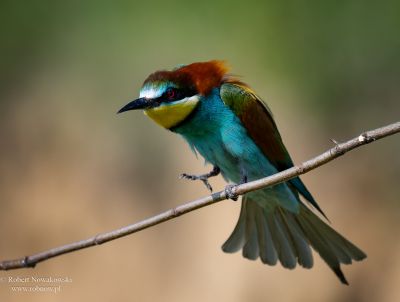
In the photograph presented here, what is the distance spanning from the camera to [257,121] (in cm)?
264

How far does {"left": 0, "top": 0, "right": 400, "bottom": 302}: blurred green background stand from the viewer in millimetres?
3227

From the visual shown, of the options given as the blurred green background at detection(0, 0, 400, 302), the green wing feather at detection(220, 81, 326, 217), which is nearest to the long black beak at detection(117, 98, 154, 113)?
the green wing feather at detection(220, 81, 326, 217)

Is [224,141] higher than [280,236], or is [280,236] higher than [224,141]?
[224,141]

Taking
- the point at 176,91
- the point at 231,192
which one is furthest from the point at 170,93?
the point at 231,192

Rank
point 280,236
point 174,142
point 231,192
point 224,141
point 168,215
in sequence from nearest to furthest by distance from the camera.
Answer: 1. point 168,215
2. point 231,192
3. point 224,141
4. point 280,236
5. point 174,142

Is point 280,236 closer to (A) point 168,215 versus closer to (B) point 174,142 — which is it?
(B) point 174,142

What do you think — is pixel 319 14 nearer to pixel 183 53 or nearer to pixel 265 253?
pixel 183 53

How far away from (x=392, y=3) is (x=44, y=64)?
1645mm

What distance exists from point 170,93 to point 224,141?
0.26 m

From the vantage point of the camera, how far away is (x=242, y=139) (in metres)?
2.60

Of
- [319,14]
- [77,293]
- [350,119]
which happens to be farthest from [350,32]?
[77,293]

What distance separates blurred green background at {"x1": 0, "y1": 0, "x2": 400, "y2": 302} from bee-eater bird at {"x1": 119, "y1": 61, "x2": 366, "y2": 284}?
1.60ft

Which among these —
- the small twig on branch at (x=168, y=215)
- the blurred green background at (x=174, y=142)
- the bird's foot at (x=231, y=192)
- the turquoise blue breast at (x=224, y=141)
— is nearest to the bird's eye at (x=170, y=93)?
the turquoise blue breast at (x=224, y=141)

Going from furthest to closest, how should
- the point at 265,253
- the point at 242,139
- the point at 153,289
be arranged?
the point at 153,289 → the point at 265,253 → the point at 242,139
